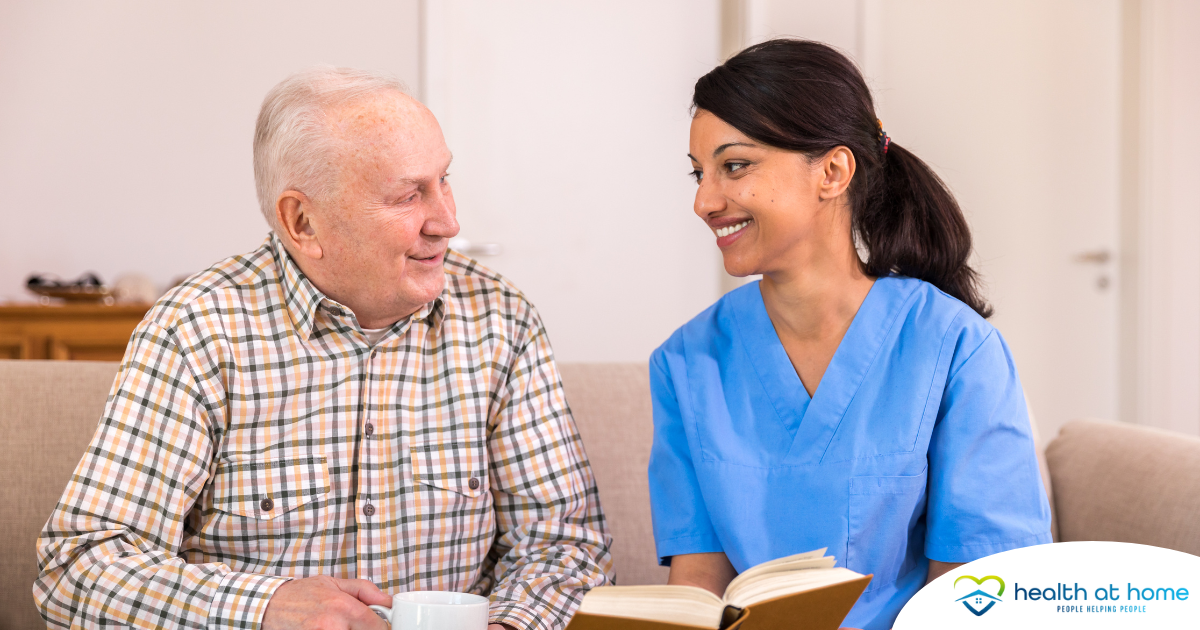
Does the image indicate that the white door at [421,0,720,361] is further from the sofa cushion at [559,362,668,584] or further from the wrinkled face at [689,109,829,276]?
the wrinkled face at [689,109,829,276]

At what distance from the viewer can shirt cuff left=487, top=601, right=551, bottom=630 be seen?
1060mm

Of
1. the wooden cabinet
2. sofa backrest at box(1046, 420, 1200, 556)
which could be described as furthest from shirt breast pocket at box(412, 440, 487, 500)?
the wooden cabinet

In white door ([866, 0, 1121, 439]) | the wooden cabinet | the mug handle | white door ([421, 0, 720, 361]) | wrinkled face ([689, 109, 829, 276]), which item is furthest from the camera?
white door ([866, 0, 1121, 439])

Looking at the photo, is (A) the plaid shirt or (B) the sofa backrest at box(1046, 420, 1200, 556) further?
(B) the sofa backrest at box(1046, 420, 1200, 556)

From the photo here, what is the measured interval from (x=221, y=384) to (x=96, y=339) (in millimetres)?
1771

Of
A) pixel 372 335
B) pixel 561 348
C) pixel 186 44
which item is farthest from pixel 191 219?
pixel 372 335

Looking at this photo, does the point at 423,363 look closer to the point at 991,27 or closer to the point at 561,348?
the point at 561,348

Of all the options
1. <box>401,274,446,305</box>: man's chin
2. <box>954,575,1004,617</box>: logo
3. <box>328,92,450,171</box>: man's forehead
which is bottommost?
<box>954,575,1004,617</box>: logo

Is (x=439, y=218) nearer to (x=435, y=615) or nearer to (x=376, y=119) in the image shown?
(x=376, y=119)

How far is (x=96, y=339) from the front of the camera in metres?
2.60

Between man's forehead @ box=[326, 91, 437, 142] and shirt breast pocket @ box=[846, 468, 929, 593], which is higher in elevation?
man's forehead @ box=[326, 91, 437, 142]

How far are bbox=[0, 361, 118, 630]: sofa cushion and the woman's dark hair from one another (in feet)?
3.40

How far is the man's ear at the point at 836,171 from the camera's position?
1098 millimetres

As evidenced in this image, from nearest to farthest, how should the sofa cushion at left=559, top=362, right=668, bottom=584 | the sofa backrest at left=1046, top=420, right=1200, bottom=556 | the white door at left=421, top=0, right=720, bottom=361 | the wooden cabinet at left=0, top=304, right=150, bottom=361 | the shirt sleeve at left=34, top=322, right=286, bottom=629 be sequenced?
the shirt sleeve at left=34, top=322, right=286, bottom=629, the sofa backrest at left=1046, top=420, right=1200, bottom=556, the sofa cushion at left=559, top=362, right=668, bottom=584, the wooden cabinet at left=0, top=304, right=150, bottom=361, the white door at left=421, top=0, right=720, bottom=361
